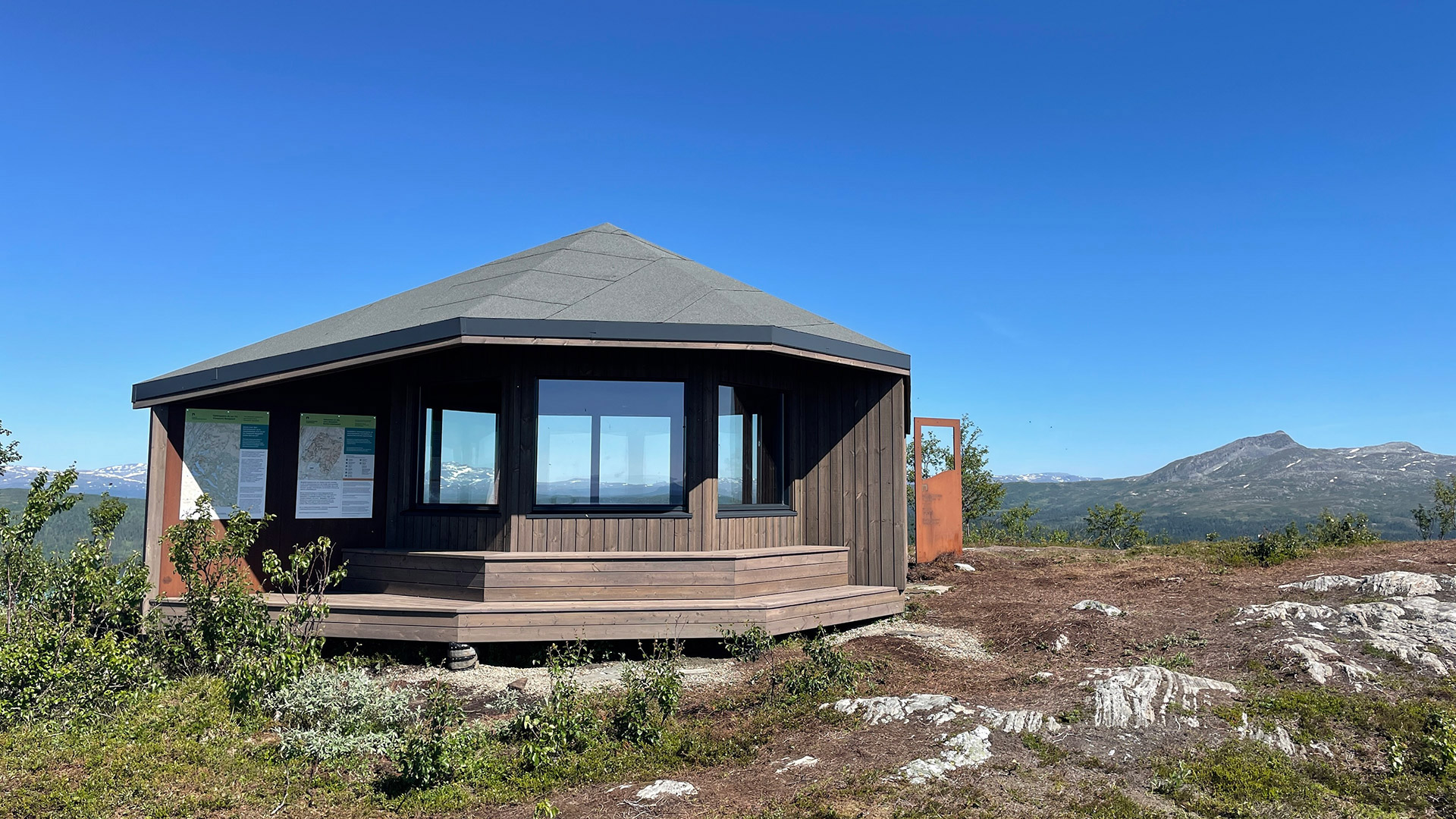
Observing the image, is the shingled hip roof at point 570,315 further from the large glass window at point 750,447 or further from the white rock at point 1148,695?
the white rock at point 1148,695

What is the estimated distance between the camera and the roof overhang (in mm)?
7047

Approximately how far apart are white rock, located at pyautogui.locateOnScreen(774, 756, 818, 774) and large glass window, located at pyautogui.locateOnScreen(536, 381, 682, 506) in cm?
389

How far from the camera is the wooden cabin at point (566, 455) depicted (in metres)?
7.41

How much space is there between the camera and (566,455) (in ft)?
26.7

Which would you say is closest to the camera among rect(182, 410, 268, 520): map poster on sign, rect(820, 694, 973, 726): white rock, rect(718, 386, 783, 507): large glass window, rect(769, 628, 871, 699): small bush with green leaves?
rect(820, 694, 973, 726): white rock

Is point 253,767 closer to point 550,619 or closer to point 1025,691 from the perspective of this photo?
point 550,619

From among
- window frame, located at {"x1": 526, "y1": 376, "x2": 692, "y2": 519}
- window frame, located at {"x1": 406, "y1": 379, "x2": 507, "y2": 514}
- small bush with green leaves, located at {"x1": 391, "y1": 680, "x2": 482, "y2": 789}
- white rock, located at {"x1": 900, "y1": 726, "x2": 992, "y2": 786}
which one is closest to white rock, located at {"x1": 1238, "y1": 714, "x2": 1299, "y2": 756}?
white rock, located at {"x1": 900, "y1": 726, "x2": 992, "y2": 786}

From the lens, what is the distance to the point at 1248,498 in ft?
385

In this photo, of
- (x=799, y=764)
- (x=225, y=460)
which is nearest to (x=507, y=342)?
(x=225, y=460)

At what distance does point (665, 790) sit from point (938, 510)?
10.4 metres

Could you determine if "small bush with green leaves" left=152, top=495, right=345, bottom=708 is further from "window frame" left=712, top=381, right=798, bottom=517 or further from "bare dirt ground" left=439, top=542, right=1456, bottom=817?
"window frame" left=712, top=381, right=798, bottom=517

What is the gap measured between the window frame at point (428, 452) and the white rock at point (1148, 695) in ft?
17.2

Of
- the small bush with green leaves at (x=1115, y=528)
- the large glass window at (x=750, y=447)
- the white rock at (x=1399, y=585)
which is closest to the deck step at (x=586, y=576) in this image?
the large glass window at (x=750, y=447)

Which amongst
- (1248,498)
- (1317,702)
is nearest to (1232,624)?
(1317,702)
